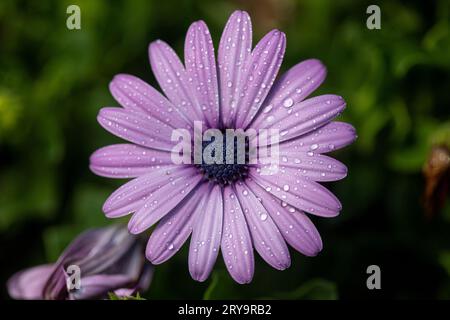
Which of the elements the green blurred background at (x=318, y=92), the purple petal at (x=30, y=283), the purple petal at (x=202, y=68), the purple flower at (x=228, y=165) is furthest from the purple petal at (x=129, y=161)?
the green blurred background at (x=318, y=92)

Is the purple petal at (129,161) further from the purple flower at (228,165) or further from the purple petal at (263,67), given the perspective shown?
the purple petal at (263,67)

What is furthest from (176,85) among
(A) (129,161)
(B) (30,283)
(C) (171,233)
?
(B) (30,283)

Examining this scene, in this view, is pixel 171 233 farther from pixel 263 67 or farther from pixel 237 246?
pixel 263 67

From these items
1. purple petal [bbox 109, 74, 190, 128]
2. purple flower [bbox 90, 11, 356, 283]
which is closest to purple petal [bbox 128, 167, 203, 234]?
purple flower [bbox 90, 11, 356, 283]

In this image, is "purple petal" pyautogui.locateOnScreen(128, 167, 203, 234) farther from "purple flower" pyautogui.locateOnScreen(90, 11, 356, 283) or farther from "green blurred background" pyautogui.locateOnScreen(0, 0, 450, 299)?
"green blurred background" pyautogui.locateOnScreen(0, 0, 450, 299)

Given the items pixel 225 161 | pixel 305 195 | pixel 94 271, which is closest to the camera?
pixel 305 195
